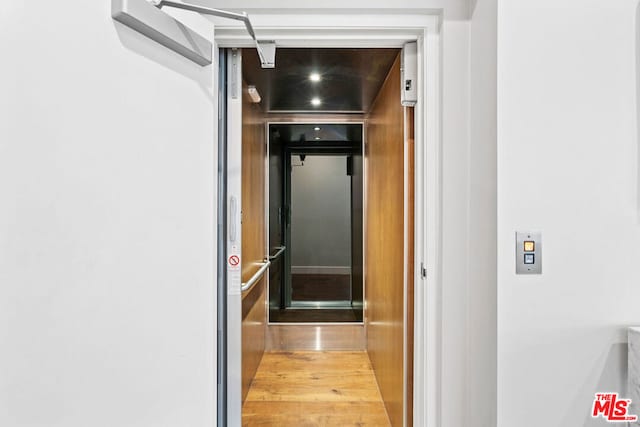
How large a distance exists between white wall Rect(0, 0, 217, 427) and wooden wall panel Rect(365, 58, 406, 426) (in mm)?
1117

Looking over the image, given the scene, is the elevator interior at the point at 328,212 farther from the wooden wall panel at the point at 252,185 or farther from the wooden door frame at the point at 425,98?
the wooden door frame at the point at 425,98

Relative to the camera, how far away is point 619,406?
1.17 meters

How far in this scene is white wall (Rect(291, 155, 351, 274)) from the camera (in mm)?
3740

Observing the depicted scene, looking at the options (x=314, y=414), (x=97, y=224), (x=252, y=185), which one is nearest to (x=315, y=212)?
(x=252, y=185)

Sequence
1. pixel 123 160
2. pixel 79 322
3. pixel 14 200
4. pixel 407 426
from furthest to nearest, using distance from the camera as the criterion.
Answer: pixel 407 426 → pixel 123 160 → pixel 79 322 → pixel 14 200

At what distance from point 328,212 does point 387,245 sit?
54.4 inches

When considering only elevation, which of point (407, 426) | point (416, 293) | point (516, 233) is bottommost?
point (407, 426)

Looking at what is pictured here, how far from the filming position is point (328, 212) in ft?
12.3

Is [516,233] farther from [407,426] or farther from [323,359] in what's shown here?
[323,359]

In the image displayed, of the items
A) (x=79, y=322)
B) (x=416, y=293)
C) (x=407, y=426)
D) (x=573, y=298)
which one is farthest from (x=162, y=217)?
(x=407, y=426)

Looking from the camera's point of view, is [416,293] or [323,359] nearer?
[416,293]

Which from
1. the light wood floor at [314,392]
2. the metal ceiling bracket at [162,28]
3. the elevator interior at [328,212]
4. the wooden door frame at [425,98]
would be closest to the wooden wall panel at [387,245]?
the elevator interior at [328,212]

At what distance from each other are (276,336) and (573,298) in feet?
8.81

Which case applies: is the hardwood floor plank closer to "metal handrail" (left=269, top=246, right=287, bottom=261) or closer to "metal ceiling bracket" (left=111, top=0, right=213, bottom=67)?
"metal handrail" (left=269, top=246, right=287, bottom=261)
